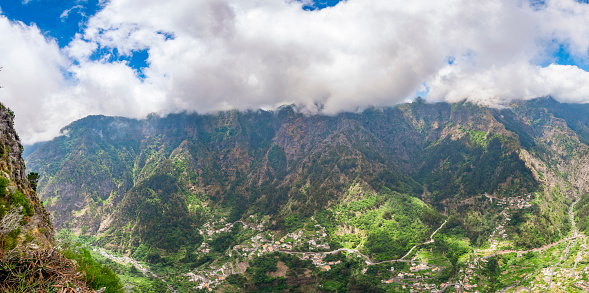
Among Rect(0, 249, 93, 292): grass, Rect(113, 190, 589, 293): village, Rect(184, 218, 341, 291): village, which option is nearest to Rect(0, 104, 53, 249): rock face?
Rect(0, 249, 93, 292): grass

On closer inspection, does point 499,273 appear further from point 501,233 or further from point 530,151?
point 530,151

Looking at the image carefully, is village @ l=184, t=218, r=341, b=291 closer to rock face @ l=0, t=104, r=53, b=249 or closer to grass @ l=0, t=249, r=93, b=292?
rock face @ l=0, t=104, r=53, b=249

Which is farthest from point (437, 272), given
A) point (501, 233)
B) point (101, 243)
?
point (101, 243)

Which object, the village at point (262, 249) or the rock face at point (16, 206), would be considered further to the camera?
the village at point (262, 249)

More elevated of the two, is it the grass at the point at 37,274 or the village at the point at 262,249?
the grass at the point at 37,274

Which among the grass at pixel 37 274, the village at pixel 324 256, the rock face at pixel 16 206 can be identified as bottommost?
the village at pixel 324 256

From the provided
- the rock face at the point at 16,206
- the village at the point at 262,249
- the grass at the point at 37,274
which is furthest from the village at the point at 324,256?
the grass at the point at 37,274

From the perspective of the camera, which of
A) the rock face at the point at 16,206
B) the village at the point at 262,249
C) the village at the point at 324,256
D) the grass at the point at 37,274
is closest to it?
the grass at the point at 37,274

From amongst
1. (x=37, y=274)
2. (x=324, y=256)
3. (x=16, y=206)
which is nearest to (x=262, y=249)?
(x=324, y=256)

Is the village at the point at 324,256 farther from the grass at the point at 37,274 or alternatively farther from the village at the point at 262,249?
the grass at the point at 37,274
